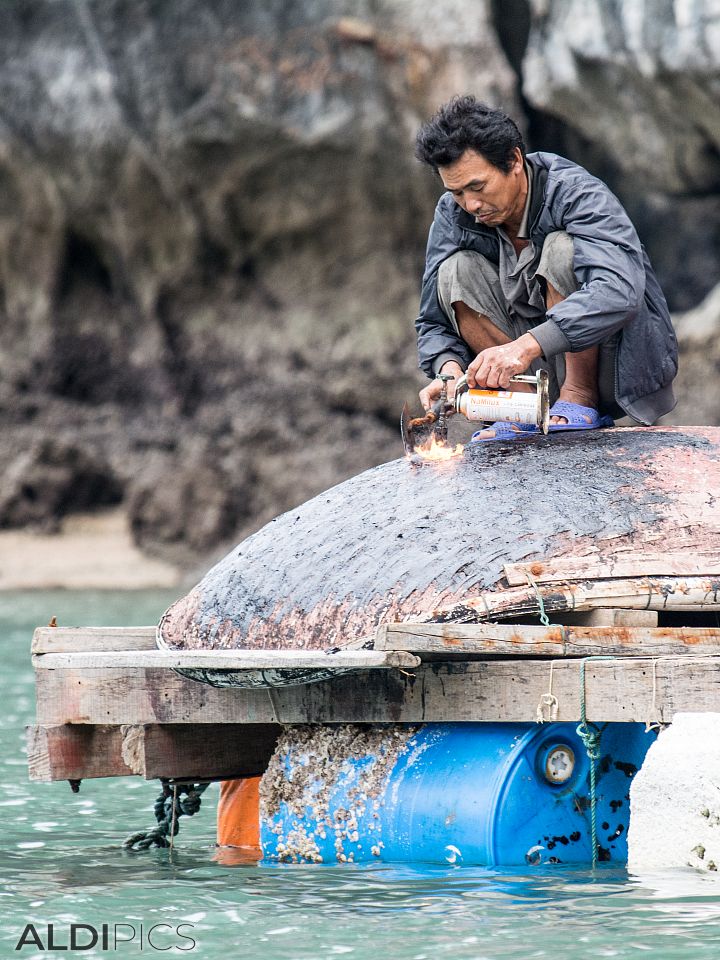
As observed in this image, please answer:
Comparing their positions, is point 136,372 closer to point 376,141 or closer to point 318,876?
point 376,141

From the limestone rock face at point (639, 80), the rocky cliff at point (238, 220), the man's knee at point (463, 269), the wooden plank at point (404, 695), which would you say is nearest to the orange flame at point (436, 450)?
the man's knee at point (463, 269)

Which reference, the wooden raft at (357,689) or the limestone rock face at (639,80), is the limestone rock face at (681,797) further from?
the limestone rock face at (639,80)

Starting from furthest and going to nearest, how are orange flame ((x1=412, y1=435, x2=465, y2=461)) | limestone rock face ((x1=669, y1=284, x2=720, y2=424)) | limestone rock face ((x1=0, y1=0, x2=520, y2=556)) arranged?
limestone rock face ((x1=0, y1=0, x2=520, y2=556))
limestone rock face ((x1=669, y1=284, x2=720, y2=424))
orange flame ((x1=412, y1=435, x2=465, y2=461))

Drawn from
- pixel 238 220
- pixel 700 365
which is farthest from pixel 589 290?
pixel 238 220

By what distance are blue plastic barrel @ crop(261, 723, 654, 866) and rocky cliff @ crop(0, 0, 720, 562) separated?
11214 mm

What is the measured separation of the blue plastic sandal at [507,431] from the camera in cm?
424

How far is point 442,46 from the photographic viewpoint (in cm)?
1473

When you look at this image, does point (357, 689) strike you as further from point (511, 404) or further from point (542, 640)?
point (511, 404)

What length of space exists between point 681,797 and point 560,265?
1.59 m

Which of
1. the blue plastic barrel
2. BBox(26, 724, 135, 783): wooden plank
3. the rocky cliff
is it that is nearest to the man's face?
the blue plastic barrel

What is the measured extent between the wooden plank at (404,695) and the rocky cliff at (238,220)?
11045mm

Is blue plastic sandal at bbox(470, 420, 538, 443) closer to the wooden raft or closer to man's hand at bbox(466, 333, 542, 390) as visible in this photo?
man's hand at bbox(466, 333, 542, 390)

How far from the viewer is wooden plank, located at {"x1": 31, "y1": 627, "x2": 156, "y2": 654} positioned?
4.12 metres

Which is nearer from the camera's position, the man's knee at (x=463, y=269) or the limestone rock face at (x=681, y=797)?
the limestone rock face at (x=681, y=797)
